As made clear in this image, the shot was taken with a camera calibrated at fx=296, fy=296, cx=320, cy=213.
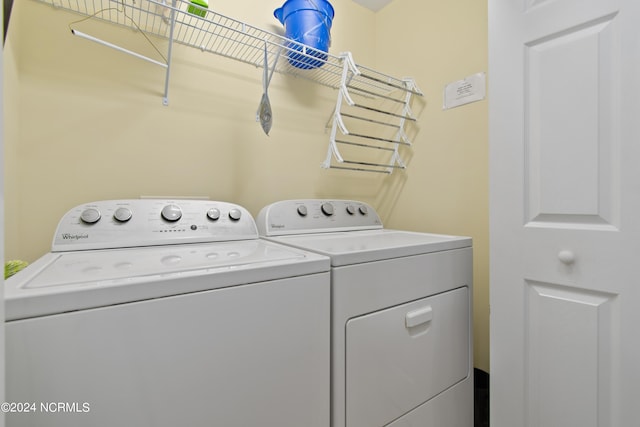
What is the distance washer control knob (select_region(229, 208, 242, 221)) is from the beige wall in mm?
269

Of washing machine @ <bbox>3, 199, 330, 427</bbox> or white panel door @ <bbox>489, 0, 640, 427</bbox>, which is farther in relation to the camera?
white panel door @ <bbox>489, 0, 640, 427</bbox>

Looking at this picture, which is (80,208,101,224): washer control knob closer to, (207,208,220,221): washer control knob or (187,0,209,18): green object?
(207,208,220,221): washer control knob

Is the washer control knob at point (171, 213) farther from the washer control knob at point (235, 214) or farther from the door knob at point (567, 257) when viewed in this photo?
the door knob at point (567, 257)

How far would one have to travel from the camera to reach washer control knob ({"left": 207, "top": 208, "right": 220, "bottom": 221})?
1.15 m

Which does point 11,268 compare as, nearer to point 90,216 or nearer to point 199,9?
point 90,216

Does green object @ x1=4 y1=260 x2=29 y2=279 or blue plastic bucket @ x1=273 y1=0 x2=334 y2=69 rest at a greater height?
blue plastic bucket @ x1=273 y1=0 x2=334 y2=69

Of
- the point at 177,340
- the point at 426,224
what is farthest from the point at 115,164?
the point at 426,224

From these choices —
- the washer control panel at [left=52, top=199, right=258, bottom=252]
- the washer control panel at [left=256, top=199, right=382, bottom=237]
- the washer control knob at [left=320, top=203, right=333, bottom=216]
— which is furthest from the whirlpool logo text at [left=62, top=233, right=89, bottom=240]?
the washer control knob at [left=320, top=203, right=333, bottom=216]

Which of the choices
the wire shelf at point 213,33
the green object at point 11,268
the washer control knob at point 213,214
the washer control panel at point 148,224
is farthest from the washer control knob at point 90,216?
the wire shelf at point 213,33

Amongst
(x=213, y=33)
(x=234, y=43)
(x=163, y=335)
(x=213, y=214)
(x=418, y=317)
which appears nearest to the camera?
(x=163, y=335)

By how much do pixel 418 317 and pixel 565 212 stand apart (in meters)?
0.57

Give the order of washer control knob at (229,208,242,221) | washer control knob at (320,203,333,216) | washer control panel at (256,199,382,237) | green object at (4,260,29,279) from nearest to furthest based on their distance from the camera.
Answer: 1. green object at (4,260,29,279)
2. washer control knob at (229,208,242,221)
3. washer control panel at (256,199,382,237)
4. washer control knob at (320,203,333,216)

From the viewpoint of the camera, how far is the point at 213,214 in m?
1.16

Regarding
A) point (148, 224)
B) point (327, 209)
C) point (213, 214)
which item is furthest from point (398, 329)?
point (148, 224)
